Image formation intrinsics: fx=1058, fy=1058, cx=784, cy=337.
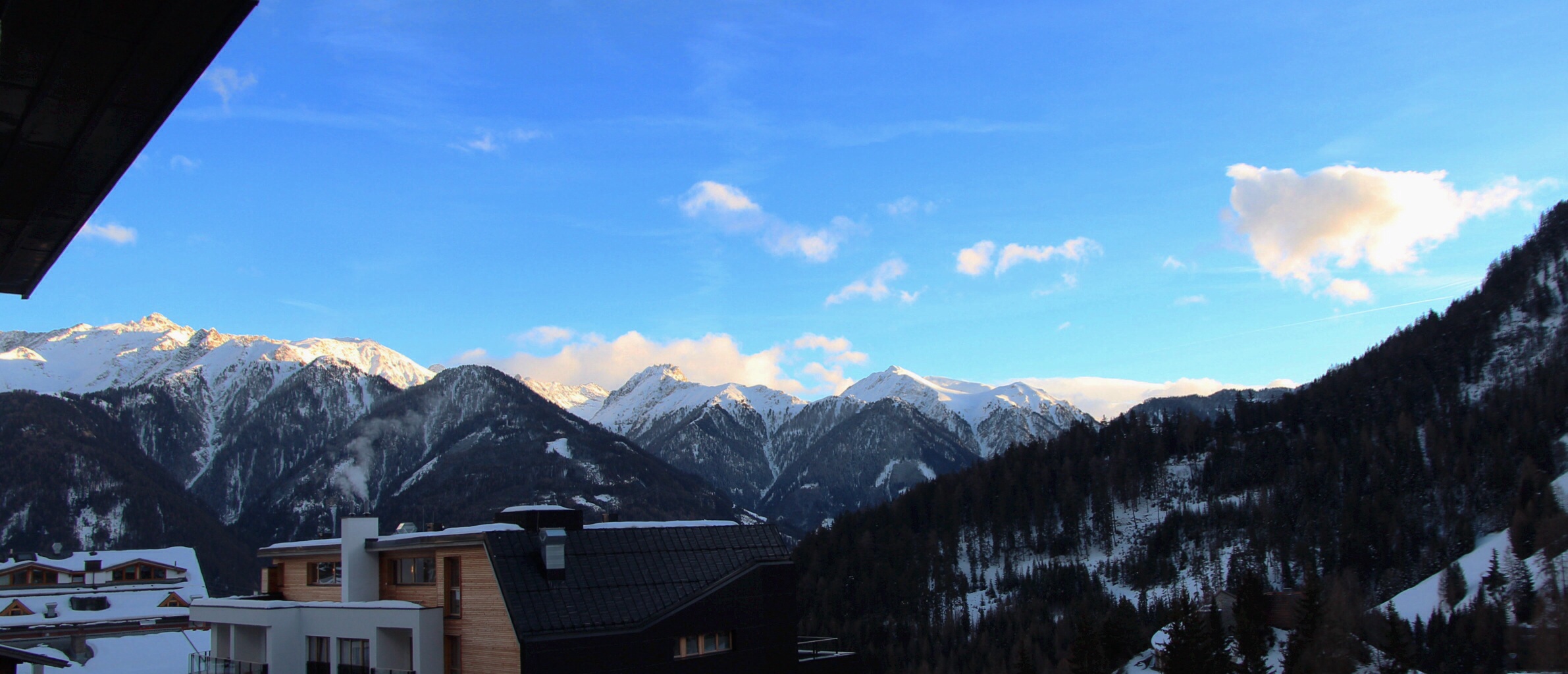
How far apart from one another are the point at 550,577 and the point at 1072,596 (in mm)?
174176

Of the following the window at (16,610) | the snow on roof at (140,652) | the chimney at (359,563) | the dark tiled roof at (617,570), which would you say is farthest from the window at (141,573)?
the dark tiled roof at (617,570)

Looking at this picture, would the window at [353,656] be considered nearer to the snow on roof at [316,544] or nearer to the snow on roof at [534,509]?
the snow on roof at [316,544]

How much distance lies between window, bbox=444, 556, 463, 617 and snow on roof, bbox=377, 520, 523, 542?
3.40ft

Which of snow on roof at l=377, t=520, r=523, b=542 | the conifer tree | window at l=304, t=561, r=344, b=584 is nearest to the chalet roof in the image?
snow on roof at l=377, t=520, r=523, b=542

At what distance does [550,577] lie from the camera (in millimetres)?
40469

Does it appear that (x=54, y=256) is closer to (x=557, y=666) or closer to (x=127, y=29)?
(x=127, y=29)

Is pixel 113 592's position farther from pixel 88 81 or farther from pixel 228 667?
pixel 88 81

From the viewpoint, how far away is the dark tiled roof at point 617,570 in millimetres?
39406

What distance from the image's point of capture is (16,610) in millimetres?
95562

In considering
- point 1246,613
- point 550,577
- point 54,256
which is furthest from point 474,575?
point 1246,613

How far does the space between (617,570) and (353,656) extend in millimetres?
10721

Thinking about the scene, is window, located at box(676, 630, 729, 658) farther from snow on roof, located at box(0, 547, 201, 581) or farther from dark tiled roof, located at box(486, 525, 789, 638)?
snow on roof, located at box(0, 547, 201, 581)

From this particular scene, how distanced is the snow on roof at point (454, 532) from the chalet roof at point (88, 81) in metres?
31.2

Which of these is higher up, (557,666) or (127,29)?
(127,29)
